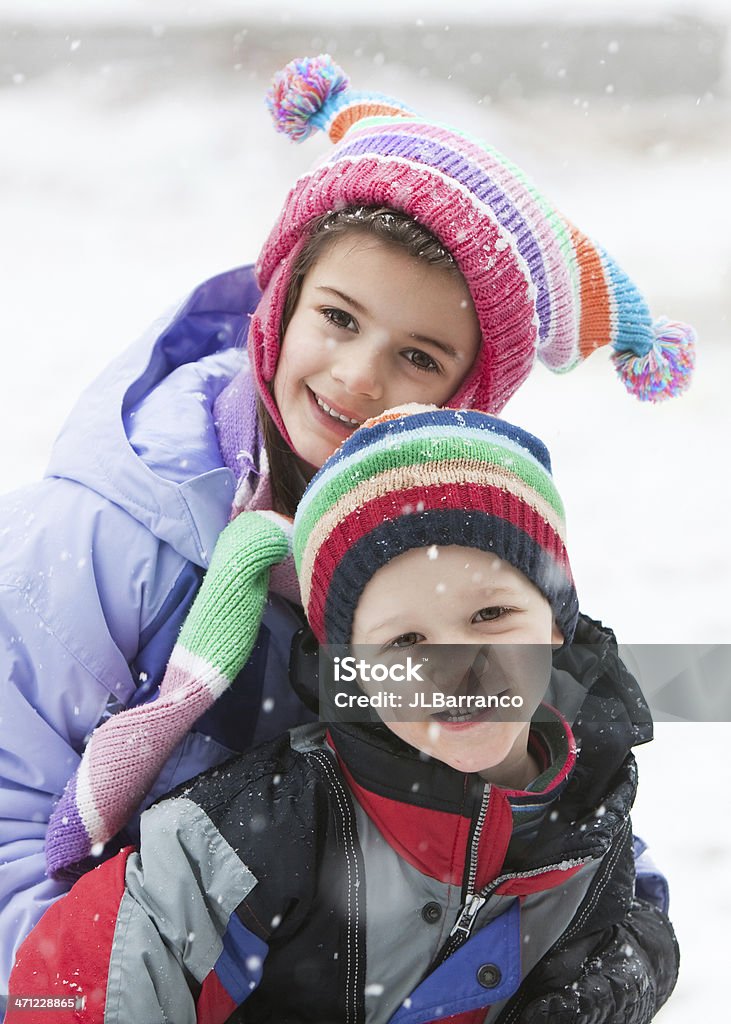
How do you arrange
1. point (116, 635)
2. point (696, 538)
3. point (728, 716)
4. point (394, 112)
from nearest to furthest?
point (116, 635)
point (728, 716)
point (394, 112)
point (696, 538)

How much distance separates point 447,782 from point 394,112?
879 millimetres

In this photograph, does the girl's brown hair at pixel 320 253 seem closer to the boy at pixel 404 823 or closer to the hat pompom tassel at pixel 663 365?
the boy at pixel 404 823

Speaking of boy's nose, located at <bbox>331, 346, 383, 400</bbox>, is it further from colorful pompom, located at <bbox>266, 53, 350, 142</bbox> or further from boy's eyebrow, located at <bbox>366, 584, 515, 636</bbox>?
colorful pompom, located at <bbox>266, 53, 350, 142</bbox>

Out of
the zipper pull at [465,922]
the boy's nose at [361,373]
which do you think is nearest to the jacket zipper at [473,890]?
the zipper pull at [465,922]

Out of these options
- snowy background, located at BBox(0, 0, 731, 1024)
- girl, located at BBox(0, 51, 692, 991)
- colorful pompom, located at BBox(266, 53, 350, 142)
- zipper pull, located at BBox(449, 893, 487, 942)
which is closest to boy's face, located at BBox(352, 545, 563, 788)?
zipper pull, located at BBox(449, 893, 487, 942)

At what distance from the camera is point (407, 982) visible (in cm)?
105

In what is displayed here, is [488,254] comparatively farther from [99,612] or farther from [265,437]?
[99,612]

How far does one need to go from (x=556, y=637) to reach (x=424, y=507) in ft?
0.61

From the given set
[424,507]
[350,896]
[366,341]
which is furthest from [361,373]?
[350,896]

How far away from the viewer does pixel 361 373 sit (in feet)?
4.04

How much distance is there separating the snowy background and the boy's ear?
0.96 m

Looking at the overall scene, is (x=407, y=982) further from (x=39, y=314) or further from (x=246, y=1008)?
(x=39, y=314)

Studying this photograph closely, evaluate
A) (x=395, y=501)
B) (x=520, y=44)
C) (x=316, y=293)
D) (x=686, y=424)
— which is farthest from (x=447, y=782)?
(x=520, y=44)

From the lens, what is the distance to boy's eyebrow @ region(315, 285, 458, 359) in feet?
4.13
